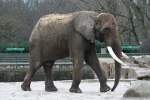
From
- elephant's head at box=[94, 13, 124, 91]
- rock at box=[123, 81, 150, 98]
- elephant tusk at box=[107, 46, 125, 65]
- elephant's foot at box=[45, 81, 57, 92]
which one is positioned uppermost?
elephant's head at box=[94, 13, 124, 91]

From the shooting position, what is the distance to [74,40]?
15570mm

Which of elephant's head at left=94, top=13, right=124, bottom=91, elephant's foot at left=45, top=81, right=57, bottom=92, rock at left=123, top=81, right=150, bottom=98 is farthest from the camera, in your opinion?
elephant's foot at left=45, top=81, right=57, bottom=92

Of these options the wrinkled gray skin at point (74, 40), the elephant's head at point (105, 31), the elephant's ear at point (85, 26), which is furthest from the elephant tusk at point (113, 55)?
the elephant's ear at point (85, 26)

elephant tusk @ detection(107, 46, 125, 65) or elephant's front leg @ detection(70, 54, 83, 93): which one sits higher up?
elephant tusk @ detection(107, 46, 125, 65)

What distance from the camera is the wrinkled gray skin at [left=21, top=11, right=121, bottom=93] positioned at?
15.3 metres

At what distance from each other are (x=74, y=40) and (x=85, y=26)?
50 centimetres

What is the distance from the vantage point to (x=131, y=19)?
4631 centimetres

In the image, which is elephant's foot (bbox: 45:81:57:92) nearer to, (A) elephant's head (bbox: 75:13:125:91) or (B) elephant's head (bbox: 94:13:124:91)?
(A) elephant's head (bbox: 75:13:125:91)

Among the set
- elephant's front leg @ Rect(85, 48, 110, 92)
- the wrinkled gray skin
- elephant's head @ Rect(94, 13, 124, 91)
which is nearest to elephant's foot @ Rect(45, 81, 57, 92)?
the wrinkled gray skin

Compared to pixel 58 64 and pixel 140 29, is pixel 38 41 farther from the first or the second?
pixel 140 29

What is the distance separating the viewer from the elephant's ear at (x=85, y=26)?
1534cm

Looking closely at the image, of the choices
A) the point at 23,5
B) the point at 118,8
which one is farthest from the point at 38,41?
the point at 23,5

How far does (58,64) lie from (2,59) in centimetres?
653

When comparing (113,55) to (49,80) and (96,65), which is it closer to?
(96,65)
